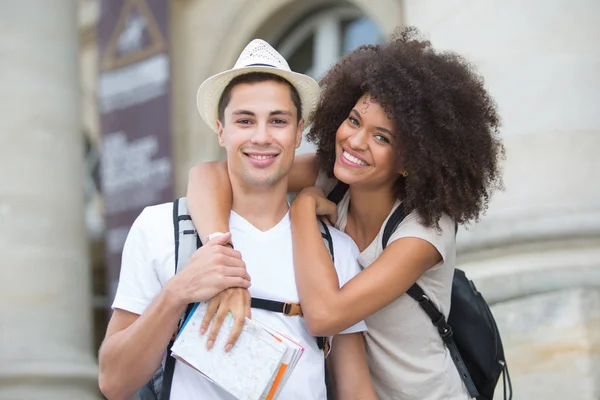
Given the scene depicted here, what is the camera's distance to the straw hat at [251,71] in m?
2.84

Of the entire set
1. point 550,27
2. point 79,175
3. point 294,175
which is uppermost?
point 550,27

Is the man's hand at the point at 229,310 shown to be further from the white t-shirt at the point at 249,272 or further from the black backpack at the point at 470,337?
the black backpack at the point at 470,337

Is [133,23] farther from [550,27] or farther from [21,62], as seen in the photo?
[550,27]

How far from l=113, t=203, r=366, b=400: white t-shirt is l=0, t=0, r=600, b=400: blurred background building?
1.70m

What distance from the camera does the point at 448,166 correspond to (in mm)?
3023

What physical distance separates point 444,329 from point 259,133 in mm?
951

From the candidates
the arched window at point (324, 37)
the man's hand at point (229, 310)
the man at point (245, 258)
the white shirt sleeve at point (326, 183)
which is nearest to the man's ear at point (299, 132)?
the man at point (245, 258)

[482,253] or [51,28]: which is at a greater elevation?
Result: [51,28]

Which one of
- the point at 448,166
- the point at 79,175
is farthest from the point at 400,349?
the point at 79,175

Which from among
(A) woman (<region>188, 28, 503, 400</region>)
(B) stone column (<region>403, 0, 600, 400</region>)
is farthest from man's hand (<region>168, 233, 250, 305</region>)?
(B) stone column (<region>403, 0, 600, 400</region>)

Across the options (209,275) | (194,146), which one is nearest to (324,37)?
A: (194,146)

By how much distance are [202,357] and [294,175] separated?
993 millimetres

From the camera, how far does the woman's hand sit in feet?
A: 9.70

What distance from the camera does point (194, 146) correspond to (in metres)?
9.38
